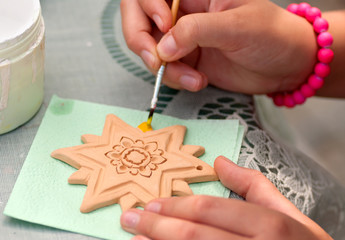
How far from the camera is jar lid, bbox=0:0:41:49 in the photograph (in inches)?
22.1

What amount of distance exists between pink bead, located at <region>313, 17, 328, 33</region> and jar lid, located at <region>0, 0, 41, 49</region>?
1.70 ft

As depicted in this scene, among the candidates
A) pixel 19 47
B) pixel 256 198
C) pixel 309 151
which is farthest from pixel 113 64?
pixel 309 151

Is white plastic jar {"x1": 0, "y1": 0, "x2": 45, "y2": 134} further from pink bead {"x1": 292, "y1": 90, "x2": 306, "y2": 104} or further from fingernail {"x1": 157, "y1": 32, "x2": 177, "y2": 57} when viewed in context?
pink bead {"x1": 292, "y1": 90, "x2": 306, "y2": 104}

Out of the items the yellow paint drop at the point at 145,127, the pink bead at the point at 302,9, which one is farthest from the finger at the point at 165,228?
the pink bead at the point at 302,9

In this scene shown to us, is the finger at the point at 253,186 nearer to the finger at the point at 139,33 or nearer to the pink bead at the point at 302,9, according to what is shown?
the finger at the point at 139,33

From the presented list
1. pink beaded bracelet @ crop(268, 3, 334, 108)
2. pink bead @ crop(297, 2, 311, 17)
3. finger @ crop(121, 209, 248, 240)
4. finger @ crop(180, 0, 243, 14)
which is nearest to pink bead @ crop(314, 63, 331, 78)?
pink beaded bracelet @ crop(268, 3, 334, 108)

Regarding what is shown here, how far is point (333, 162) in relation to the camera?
1289 mm

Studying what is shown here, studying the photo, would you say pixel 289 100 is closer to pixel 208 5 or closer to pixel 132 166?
pixel 208 5

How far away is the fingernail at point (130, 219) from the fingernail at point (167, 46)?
286 millimetres

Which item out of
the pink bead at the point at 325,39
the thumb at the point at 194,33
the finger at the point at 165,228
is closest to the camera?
the finger at the point at 165,228

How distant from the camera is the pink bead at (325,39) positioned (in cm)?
77

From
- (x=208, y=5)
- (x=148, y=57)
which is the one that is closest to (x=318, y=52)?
(x=208, y=5)

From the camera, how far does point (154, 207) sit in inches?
20.7

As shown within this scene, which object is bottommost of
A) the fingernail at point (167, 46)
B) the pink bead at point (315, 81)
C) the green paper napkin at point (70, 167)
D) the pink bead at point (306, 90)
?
the green paper napkin at point (70, 167)
